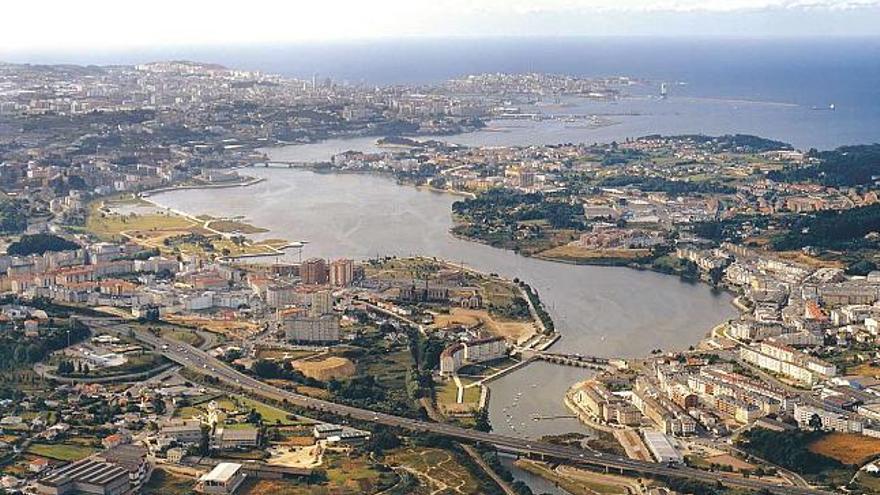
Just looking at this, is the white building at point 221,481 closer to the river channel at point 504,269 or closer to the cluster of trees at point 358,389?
the cluster of trees at point 358,389

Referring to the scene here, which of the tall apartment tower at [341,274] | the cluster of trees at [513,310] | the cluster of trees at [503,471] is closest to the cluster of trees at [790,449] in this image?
the cluster of trees at [503,471]

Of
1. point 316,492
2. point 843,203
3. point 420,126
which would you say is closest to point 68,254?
point 316,492

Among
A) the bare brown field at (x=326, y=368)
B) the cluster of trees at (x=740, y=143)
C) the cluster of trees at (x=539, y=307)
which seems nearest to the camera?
the bare brown field at (x=326, y=368)

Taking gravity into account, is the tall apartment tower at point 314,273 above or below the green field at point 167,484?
above

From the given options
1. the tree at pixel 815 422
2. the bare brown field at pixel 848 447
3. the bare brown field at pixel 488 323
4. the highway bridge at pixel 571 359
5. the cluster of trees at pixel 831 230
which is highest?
the cluster of trees at pixel 831 230

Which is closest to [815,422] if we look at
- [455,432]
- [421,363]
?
[455,432]

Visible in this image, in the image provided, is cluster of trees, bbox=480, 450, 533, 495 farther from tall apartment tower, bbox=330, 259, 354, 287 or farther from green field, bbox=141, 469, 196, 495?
tall apartment tower, bbox=330, 259, 354, 287

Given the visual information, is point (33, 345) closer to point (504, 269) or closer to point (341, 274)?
point (341, 274)
